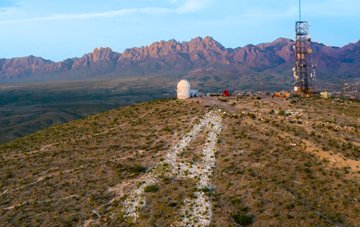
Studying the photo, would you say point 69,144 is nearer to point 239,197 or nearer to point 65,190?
point 65,190

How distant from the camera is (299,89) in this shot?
3617 inches

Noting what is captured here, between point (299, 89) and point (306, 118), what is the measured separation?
33.1m

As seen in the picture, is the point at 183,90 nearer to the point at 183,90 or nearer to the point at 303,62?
the point at 183,90

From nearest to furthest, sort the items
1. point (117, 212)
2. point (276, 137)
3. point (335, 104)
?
point (117, 212) → point (276, 137) → point (335, 104)

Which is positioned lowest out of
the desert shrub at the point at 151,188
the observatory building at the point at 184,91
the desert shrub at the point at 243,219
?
the desert shrub at the point at 243,219

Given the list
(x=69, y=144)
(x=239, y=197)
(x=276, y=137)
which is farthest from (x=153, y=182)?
(x=69, y=144)

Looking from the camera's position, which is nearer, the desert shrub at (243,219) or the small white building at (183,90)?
the desert shrub at (243,219)

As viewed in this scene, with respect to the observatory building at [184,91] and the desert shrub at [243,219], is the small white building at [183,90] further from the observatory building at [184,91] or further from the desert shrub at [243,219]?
the desert shrub at [243,219]

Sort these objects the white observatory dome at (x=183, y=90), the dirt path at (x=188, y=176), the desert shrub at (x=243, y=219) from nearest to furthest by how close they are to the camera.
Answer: the desert shrub at (x=243, y=219)
the dirt path at (x=188, y=176)
the white observatory dome at (x=183, y=90)

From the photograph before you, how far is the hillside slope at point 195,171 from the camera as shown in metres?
36.0

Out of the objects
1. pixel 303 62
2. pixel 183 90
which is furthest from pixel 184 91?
pixel 303 62

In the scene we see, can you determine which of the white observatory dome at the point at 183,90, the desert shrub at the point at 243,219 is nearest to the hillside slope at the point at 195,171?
the desert shrub at the point at 243,219

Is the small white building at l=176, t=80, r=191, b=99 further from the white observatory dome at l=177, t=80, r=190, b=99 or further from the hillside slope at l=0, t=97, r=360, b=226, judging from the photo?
the hillside slope at l=0, t=97, r=360, b=226

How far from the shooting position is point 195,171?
4347cm
